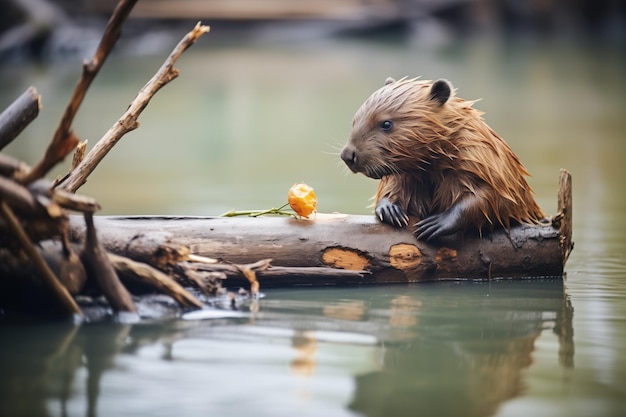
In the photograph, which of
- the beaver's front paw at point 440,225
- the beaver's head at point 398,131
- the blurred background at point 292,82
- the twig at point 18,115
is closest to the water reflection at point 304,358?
the beaver's front paw at point 440,225

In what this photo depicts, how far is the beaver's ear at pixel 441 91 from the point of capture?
3514 mm

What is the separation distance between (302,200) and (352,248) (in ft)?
0.81

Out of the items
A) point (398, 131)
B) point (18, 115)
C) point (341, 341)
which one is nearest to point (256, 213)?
point (398, 131)

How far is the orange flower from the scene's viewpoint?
348 cm

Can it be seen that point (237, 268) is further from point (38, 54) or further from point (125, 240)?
point (38, 54)

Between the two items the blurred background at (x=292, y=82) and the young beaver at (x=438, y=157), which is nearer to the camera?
the young beaver at (x=438, y=157)

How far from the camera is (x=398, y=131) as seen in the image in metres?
3.53

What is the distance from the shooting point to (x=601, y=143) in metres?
7.86

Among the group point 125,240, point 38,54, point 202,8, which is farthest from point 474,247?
point 202,8

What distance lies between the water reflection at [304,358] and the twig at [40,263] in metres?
0.10

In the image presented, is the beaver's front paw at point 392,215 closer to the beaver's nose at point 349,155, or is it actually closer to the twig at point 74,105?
the beaver's nose at point 349,155

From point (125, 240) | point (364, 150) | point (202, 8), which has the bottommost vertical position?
point (125, 240)

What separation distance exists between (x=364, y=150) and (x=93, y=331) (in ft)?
3.95

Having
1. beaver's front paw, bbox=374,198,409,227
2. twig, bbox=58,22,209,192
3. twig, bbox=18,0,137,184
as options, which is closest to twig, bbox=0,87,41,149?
twig, bbox=18,0,137,184
